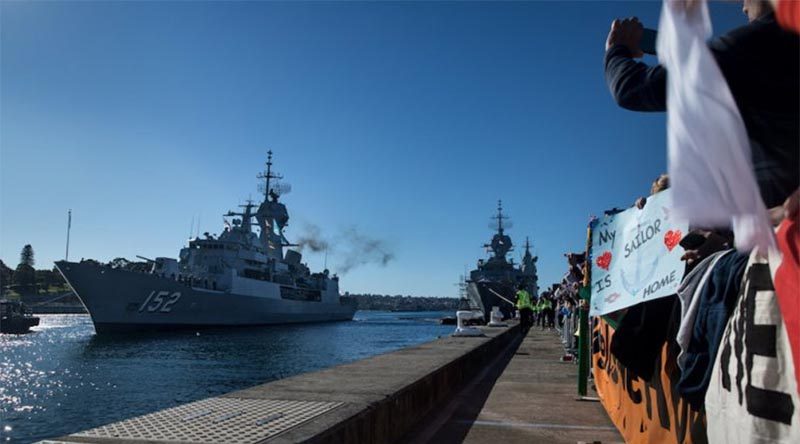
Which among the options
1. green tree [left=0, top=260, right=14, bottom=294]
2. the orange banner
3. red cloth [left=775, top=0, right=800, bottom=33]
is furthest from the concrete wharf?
green tree [left=0, top=260, right=14, bottom=294]

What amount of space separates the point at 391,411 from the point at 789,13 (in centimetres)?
374

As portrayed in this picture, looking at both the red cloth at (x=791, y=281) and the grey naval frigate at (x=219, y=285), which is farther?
the grey naval frigate at (x=219, y=285)

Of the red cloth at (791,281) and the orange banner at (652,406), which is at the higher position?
the red cloth at (791,281)

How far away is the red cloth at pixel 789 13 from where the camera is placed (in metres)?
1.11

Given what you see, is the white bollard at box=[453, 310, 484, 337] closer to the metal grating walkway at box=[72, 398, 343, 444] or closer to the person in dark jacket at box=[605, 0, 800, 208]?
the metal grating walkway at box=[72, 398, 343, 444]

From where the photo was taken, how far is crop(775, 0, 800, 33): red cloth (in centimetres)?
111

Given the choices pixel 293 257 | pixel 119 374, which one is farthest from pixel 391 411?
pixel 293 257

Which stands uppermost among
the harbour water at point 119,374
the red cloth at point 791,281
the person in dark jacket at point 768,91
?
the person in dark jacket at point 768,91

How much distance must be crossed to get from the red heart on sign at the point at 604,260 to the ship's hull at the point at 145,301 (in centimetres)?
4414

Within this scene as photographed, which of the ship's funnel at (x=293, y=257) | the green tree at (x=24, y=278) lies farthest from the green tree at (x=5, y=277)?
the ship's funnel at (x=293, y=257)

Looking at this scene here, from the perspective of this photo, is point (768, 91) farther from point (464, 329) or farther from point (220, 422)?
point (464, 329)

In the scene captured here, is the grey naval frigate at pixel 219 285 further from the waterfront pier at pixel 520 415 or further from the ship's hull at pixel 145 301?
the waterfront pier at pixel 520 415

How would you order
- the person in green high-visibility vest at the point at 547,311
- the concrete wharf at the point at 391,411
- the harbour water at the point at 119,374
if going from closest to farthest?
1. the concrete wharf at the point at 391,411
2. the harbour water at the point at 119,374
3. the person in green high-visibility vest at the point at 547,311

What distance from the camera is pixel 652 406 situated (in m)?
3.31
